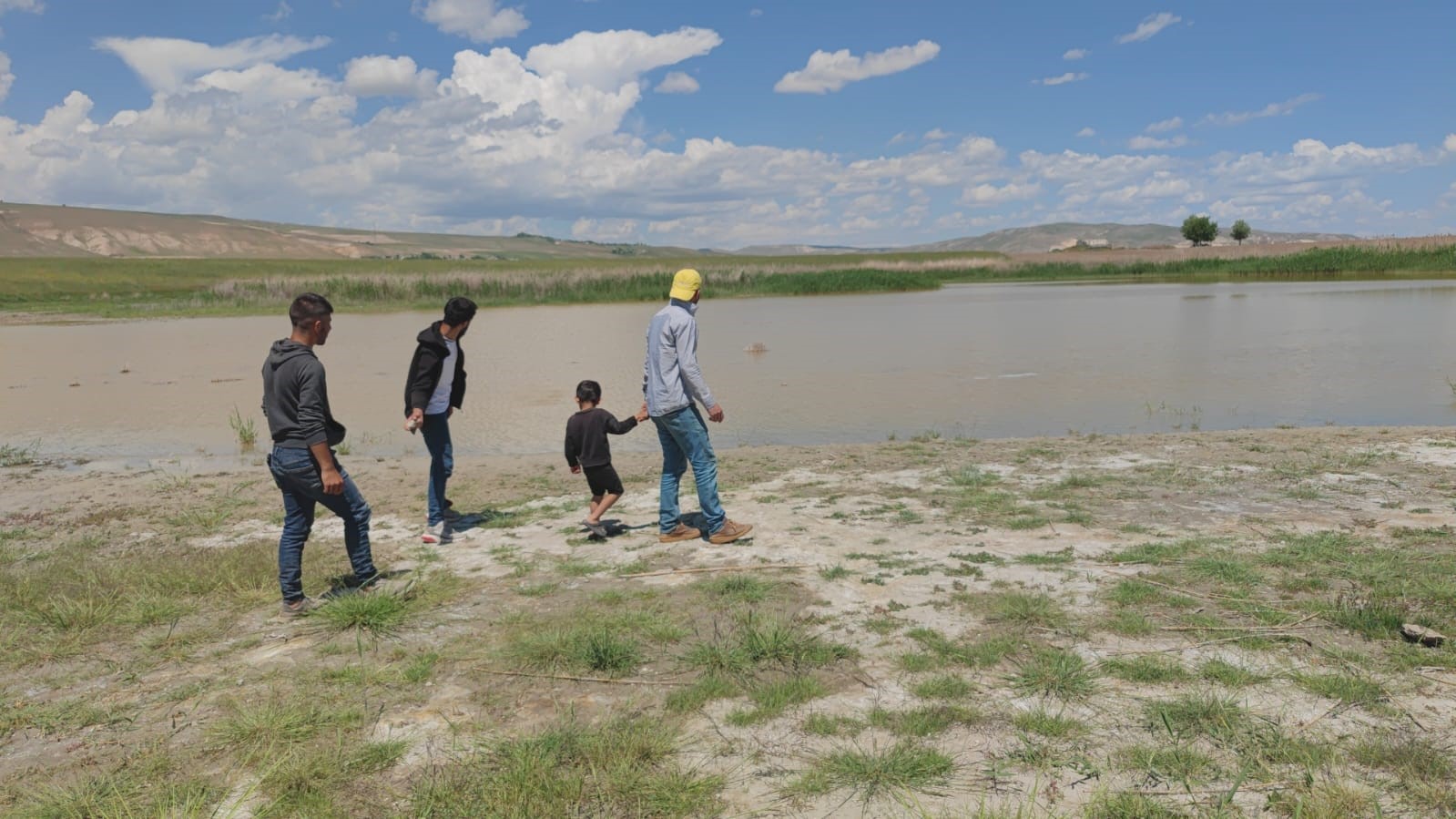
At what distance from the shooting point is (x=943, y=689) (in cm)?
369

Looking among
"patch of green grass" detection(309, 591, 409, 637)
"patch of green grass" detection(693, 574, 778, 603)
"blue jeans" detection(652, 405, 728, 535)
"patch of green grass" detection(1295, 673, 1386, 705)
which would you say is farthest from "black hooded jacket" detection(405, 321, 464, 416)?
"patch of green grass" detection(1295, 673, 1386, 705)

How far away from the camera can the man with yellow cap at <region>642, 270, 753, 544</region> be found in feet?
19.2

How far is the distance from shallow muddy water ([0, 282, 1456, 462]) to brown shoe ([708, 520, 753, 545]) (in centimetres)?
475

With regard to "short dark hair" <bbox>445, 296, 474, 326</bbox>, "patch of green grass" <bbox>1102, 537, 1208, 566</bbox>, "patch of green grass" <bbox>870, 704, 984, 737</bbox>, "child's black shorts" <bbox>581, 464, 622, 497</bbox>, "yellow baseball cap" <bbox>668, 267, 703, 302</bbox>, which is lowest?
"patch of green grass" <bbox>870, 704, 984, 737</bbox>

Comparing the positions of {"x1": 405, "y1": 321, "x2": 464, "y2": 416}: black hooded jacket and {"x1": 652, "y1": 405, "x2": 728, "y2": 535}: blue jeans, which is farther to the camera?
{"x1": 405, "y1": 321, "x2": 464, "y2": 416}: black hooded jacket

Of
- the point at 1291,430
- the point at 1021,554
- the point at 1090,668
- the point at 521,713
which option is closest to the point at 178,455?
the point at 521,713

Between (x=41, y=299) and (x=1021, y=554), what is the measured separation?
2120 inches

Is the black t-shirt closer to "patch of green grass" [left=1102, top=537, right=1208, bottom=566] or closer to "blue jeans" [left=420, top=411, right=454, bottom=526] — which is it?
"blue jeans" [left=420, top=411, right=454, bottom=526]

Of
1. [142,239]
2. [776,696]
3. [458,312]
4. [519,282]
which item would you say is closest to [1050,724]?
[776,696]

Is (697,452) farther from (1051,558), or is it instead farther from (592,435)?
(1051,558)

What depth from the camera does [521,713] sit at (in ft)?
12.1

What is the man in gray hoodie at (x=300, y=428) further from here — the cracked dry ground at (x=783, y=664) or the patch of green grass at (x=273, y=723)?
the patch of green grass at (x=273, y=723)

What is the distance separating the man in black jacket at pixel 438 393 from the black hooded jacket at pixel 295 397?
1.41 meters

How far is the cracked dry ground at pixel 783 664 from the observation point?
3.03 meters
